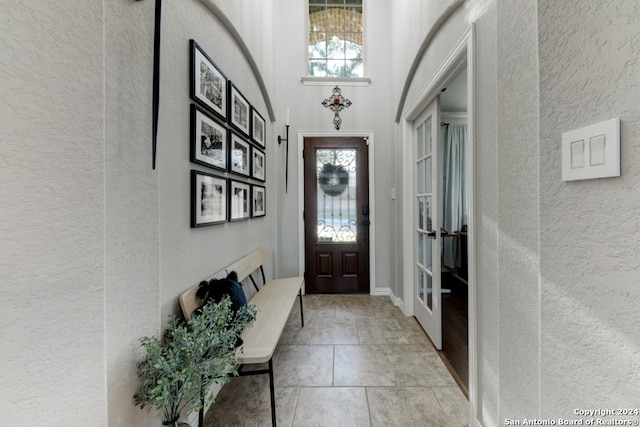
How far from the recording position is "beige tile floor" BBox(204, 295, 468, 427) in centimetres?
145

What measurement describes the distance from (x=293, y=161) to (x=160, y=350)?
9.13 feet

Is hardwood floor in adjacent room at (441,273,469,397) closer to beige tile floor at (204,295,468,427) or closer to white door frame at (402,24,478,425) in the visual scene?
beige tile floor at (204,295,468,427)

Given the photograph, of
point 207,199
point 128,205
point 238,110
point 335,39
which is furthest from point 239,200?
point 335,39

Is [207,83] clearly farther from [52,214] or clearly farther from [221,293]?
[221,293]

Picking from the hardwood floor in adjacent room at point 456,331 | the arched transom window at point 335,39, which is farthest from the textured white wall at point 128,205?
the arched transom window at point 335,39

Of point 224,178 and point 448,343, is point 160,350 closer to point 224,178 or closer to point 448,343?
point 224,178

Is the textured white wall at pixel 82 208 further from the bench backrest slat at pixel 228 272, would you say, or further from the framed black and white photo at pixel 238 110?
the framed black and white photo at pixel 238 110

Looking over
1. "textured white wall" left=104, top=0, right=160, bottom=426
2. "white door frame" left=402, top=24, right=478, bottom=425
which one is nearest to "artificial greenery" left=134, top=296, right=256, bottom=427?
"textured white wall" left=104, top=0, right=160, bottom=426

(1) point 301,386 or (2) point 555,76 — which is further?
(1) point 301,386

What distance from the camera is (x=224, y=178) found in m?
1.75

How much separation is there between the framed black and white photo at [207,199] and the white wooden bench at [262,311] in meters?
0.37

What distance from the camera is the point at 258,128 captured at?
8.18 ft

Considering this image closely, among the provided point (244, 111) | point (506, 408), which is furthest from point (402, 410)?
point (244, 111)

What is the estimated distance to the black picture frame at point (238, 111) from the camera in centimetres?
183
